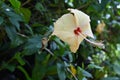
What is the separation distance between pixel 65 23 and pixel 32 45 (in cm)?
11

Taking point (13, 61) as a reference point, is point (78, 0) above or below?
above

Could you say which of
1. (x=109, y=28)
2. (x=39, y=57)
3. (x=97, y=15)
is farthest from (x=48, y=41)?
(x=109, y=28)

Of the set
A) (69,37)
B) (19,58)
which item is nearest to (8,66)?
(19,58)

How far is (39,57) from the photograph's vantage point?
2.69 ft

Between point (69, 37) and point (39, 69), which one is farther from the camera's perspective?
point (39, 69)

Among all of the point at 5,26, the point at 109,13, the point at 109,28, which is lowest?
the point at 109,28

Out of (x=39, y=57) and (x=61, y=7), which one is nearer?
(x=39, y=57)

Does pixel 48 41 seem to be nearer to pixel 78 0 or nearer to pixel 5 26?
pixel 5 26

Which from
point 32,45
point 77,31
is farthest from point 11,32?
point 77,31

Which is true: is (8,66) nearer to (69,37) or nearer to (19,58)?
(19,58)

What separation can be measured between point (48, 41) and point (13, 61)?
11 cm

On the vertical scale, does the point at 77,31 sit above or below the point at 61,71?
above

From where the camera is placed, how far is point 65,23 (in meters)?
0.73

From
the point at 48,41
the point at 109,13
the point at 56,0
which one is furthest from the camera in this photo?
the point at 109,13
